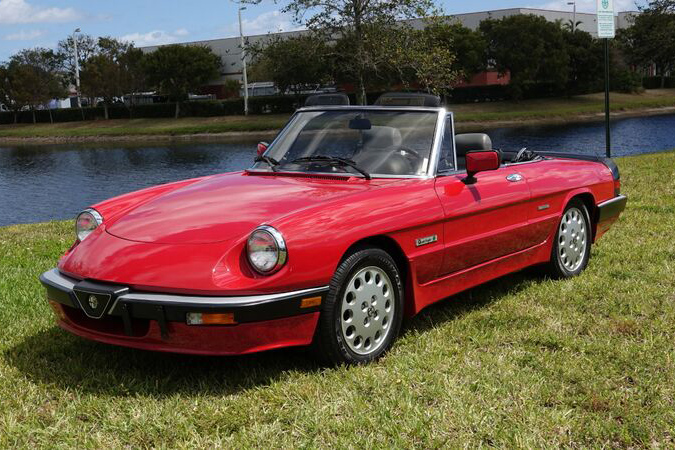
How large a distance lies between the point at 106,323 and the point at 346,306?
1.18 metres

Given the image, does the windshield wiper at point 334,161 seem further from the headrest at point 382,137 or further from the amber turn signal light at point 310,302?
the amber turn signal light at point 310,302

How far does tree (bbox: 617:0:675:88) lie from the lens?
1540 inches

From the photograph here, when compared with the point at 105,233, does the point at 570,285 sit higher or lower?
lower

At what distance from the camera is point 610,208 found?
5.92 m

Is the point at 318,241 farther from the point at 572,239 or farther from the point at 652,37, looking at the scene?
the point at 652,37

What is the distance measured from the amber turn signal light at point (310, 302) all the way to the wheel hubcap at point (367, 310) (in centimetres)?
19

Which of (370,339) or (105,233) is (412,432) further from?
(105,233)

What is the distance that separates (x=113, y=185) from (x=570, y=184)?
67.9 feet

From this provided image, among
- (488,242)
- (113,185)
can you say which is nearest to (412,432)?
(488,242)

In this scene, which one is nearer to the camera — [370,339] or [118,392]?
[118,392]

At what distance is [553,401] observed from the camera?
3312 millimetres

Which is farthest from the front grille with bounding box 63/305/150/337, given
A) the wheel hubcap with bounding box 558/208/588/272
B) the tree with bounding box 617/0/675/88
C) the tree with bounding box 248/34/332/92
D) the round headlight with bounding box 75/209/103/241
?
the tree with bounding box 617/0/675/88

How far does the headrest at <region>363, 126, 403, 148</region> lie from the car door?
0.97 feet

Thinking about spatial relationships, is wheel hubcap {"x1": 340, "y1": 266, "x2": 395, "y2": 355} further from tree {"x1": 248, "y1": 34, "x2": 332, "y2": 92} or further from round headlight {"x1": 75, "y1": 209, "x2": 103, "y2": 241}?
tree {"x1": 248, "y1": 34, "x2": 332, "y2": 92}
